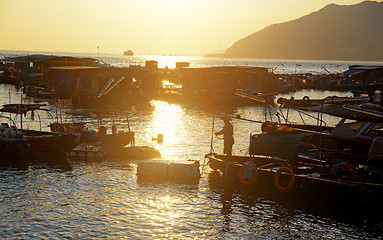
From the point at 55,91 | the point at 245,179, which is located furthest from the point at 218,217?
the point at 55,91

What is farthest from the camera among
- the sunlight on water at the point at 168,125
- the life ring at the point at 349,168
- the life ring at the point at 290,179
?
the sunlight on water at the point at 168,125

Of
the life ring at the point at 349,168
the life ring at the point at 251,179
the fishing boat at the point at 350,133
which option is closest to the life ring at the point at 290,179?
the life ring at the point at 251,179

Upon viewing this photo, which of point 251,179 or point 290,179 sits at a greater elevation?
point 290,179

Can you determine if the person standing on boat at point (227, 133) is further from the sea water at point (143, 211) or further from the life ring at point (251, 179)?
the life ring at point (251, 179)

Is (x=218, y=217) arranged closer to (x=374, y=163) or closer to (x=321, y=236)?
(x=321, y=236)

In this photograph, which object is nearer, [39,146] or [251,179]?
[251,179]

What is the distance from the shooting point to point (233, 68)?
66.4 metres

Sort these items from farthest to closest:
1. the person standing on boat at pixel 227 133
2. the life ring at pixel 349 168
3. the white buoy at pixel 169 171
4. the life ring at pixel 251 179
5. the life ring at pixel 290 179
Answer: the person standing on boat at pixel 227 133, the white buoy at pixel 169 171, the life ring at pixel 251 179, the life ring at pixel 349 168, the life ring at pixel 290 179

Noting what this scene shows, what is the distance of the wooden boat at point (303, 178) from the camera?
19109mm

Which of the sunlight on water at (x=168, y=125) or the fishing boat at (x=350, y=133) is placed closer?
the fishing boat at (x=350, y=133)

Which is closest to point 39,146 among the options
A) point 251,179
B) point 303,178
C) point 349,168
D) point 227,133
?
point 227,133

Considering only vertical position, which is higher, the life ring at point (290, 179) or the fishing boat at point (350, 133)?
the fishing boat at point (350, 133)

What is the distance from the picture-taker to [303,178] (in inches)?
788

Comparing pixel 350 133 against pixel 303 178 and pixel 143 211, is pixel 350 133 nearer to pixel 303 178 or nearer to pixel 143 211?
pixel 303 178
